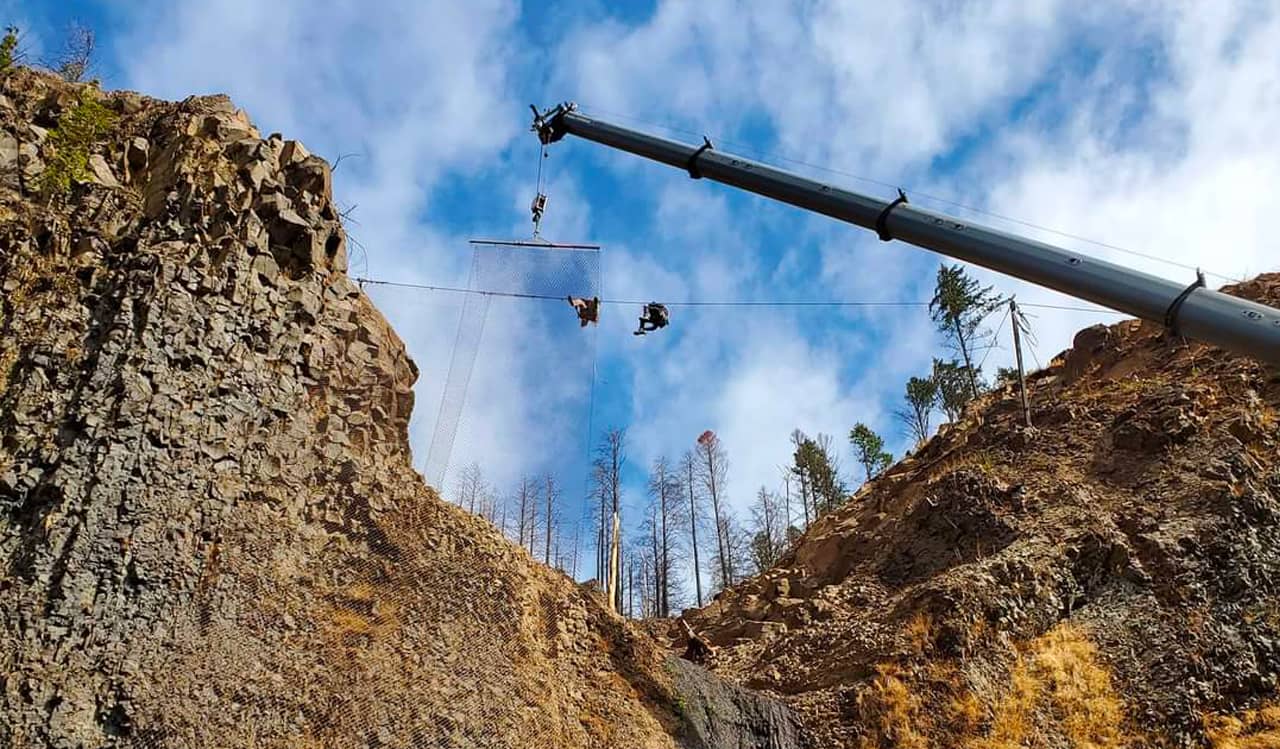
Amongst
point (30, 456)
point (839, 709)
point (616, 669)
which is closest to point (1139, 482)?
point (839, 709)

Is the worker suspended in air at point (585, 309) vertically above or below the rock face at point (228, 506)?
above

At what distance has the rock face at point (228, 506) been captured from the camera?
796cm

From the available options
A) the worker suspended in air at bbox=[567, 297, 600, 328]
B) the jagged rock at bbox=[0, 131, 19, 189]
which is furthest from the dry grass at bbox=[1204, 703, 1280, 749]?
the jagged rock at bbox=[0, 131, 19, 189]

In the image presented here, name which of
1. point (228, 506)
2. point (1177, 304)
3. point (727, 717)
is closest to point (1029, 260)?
point (1177, 304)

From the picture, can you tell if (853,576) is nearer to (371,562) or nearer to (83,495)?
(371,562)

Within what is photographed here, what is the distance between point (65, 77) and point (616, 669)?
508 inches

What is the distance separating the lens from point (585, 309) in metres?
13.0

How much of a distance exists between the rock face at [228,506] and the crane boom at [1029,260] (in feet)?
23.0

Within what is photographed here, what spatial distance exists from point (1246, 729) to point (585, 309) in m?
11.8

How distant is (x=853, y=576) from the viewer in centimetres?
1648

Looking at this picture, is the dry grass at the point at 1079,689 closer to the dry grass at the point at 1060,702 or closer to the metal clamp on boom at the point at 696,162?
the dry grass at the point at 1060,702

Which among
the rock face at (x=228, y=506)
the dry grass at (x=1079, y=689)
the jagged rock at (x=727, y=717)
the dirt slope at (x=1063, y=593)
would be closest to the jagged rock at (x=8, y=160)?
the rock face at (x=228, y=506)

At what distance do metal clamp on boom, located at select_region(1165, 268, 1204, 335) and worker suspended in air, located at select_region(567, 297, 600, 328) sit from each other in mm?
8099

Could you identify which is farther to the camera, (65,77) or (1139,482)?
(1139,482)
